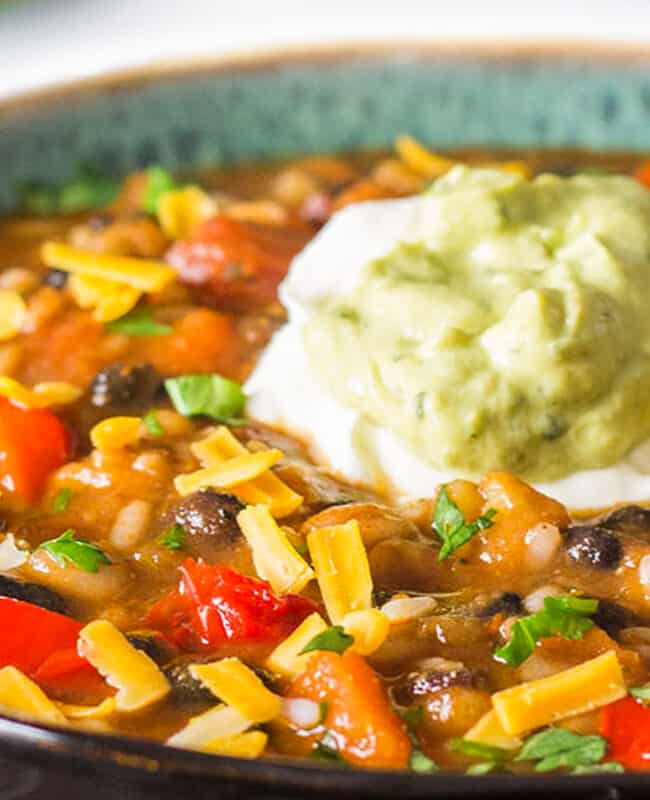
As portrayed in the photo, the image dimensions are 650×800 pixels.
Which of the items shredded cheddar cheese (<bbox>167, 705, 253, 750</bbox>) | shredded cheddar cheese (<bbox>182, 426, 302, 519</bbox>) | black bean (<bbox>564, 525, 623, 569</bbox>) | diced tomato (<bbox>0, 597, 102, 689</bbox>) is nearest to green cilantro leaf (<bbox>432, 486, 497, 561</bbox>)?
black bean (<bbox>564, 525, 623, 569</bbox>)

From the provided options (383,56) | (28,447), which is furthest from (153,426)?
(383,56)

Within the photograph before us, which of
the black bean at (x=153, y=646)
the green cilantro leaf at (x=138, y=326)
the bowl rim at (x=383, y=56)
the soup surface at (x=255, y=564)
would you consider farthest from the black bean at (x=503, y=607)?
the bowl rim at (x=383, y=56)

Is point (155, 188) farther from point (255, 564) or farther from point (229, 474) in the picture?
point (255, 564)

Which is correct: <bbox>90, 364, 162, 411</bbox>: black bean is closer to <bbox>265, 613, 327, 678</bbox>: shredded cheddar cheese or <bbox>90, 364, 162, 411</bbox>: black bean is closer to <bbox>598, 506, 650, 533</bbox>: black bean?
<bbox>265, 613, 327, 678</bbox>: shredded cheddar cheese

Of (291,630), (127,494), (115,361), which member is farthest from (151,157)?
(291,630)

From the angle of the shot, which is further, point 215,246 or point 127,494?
point 215,246

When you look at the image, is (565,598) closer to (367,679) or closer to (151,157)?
(367,679)
